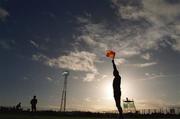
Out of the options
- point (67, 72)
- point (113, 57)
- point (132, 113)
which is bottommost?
point (132, 113)

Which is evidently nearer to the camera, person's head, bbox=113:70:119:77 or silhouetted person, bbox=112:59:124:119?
silhouetted person, bbox=112:59:124:119

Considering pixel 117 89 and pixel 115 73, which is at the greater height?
pixel 115 73

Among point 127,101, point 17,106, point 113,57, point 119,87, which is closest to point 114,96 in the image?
point 119,87

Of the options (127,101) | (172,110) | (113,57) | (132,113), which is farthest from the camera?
(172,110)

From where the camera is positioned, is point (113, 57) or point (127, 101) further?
point (127, 101)

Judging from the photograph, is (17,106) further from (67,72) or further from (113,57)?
(113,57)

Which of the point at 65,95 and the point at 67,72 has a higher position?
the point at 67,72

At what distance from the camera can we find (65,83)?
2616 inches

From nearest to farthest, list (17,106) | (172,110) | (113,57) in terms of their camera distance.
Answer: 1. (113,57)
2. (172,110)
3. (17,106)

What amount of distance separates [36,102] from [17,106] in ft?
50.3

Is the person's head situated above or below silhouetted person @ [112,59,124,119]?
above

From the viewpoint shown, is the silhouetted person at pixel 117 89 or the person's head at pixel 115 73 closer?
the silhouetted person at pixel 117 89

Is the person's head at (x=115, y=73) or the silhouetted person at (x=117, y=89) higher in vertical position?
the person's head at (x=115, y=73)

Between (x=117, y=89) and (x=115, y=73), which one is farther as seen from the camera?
(x=115, y=73)
